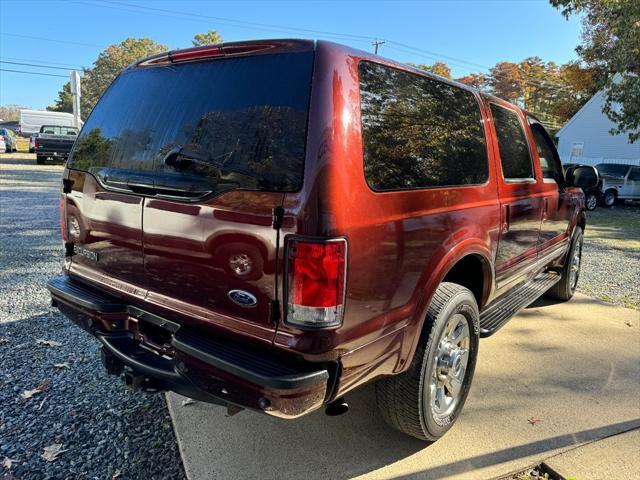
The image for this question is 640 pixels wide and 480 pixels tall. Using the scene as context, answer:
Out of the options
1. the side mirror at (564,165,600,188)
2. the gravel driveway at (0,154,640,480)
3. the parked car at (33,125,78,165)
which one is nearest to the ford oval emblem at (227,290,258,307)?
the gravel driveway at (0,154,640,480)

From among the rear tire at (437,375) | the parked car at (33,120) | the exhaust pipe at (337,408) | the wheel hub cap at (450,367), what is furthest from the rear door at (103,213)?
the parked car at (33,120)

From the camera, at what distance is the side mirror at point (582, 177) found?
15.5 feet

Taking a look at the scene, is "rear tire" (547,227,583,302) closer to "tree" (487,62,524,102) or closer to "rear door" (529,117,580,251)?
"rear door" (529,117,580,251)

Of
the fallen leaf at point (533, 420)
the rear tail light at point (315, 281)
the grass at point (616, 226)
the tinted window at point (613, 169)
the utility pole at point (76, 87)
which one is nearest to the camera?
the rear tail light at point (315, 281)

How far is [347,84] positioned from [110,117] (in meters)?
1.55

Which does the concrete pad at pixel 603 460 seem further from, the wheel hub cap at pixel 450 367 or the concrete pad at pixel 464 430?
the wheel hub cap at pixel 450 367

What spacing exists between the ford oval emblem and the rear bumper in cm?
19

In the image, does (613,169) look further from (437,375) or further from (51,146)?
(51,146)

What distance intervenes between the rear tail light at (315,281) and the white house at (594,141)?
1095 inches

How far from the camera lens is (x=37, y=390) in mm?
3162

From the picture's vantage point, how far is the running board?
3329 millimetres

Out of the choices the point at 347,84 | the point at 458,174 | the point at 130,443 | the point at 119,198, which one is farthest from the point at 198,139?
the point at 130,443

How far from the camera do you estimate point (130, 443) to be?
2.67 m

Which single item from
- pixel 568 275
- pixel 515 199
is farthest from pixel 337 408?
pixel 568 275
